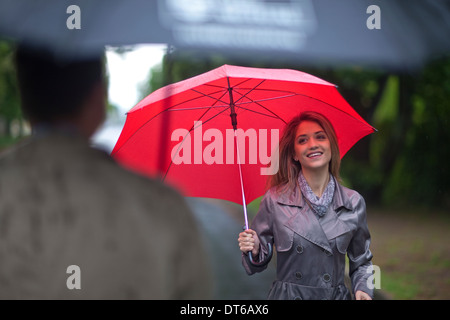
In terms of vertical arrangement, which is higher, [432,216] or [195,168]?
[195,168]

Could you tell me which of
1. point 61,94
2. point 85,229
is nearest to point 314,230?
point 85,229

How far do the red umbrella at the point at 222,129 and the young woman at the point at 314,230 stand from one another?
0.24 meters

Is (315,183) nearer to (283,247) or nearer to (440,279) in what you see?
(283,247)

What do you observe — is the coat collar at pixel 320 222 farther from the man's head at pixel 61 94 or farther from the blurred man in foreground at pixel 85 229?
the man's head at pixel 61 94

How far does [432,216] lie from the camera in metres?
2.66

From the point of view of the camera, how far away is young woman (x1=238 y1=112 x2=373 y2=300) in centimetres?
202

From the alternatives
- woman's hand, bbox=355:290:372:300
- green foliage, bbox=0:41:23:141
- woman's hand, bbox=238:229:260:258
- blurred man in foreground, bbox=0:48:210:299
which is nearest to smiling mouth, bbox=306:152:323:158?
woman's hand, bbox=238:229:260:258

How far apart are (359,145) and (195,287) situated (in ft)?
5.03

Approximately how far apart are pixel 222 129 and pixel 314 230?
2.44 ft

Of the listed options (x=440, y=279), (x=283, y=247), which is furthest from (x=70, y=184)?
(x=440, y=279)

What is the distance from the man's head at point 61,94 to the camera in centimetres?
162

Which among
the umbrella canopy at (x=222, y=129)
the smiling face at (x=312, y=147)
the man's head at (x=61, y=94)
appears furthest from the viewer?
the umbrella canopy at (x=222, y=129)

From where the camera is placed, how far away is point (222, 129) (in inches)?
95.5

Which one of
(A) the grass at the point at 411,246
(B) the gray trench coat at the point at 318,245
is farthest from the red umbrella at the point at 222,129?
(A) the grass at the point at 411,246
